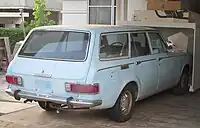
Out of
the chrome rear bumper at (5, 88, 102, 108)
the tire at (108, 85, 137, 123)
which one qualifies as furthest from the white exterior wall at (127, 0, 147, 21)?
the chrome rear bumper at (5, 88, 102, 108)

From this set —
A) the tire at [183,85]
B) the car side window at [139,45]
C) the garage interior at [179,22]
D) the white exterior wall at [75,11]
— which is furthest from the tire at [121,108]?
the white exterior wall at [75,11]

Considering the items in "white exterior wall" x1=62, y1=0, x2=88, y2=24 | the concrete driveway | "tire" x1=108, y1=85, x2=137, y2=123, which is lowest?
the concrete driveway

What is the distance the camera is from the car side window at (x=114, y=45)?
6562 millimetres

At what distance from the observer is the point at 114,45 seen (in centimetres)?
683

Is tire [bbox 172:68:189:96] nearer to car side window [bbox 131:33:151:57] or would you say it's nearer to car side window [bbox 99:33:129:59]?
car side window [bbox 131:33:151:57]

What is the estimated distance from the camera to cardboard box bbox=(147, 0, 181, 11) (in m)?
10.2

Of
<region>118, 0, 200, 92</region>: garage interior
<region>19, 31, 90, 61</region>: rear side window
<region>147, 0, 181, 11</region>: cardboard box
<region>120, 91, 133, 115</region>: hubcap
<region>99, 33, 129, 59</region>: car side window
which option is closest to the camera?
<region>19, 31, 90, 61</region>: rear side window

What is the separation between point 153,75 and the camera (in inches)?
304

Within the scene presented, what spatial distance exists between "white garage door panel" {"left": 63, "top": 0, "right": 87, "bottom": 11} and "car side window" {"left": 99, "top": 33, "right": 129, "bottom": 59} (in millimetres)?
7339

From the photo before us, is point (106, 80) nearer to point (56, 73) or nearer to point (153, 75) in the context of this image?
point (56, 73)

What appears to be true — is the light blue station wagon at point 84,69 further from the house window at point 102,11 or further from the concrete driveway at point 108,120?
the house window at point 102,11

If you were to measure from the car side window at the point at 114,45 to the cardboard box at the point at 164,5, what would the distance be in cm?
351

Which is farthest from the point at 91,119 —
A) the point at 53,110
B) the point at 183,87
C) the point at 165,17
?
the point at 165,17

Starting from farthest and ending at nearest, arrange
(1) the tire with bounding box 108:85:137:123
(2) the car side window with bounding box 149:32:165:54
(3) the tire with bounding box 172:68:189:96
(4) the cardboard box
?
(4) the cardboard box → (3) the tire with bounding box 172:68:189:96 → (2) the car side window with bounding box 149:32:165:54 → (1) the tire with bounding box 108:85:137:123
